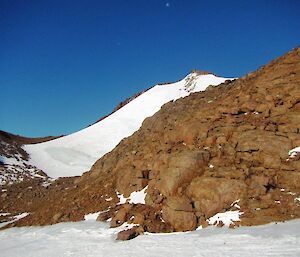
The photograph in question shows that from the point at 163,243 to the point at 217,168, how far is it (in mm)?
4794

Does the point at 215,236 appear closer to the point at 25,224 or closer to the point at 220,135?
the point at 220,135

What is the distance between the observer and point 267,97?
67.9 ft

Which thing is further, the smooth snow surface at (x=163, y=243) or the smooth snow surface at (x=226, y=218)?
the smooth snow surface at (x=226, y=218)

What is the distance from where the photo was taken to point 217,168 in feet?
58.7

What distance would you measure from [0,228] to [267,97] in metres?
16.9

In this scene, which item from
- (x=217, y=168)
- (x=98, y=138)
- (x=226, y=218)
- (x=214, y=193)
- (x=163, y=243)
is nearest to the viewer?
(x=163, y=243)

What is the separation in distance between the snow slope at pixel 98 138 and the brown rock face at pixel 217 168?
17.7m

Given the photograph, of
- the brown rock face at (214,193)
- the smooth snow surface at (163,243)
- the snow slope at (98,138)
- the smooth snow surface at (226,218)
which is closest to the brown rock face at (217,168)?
the brown rock face at (214,193)

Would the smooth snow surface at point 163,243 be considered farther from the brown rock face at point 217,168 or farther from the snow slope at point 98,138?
the snow slope at point 98,138

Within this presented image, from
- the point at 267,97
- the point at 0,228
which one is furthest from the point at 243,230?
the point at 0,228

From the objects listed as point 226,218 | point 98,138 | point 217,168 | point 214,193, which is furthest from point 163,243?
point 98,138

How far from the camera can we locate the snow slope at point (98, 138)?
140 ft

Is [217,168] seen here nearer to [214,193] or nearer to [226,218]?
[214,193]

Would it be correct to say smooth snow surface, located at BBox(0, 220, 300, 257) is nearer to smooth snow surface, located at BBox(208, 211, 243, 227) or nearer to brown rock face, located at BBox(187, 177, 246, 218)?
smooth snow surface, located at BBox(208, 211, 243, 227)
